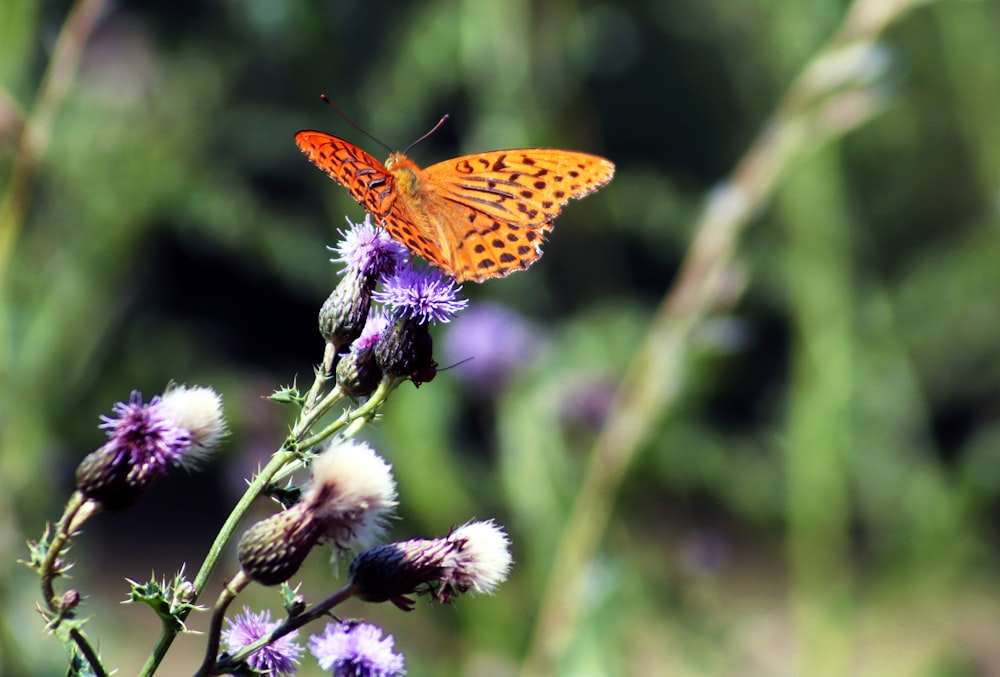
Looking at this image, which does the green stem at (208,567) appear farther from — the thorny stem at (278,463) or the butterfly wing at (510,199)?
the butterfly wing at (510,199)

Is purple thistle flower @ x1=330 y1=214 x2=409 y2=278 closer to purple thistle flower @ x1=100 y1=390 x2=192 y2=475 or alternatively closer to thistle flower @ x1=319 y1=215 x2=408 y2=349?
thistle flower @ x1=319 y1=215 x2=408 y2=349

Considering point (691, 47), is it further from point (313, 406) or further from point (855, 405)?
point (313, 406)

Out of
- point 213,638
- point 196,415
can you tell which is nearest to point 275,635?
point 213,638

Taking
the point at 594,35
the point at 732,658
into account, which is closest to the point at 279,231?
the point at 594,35

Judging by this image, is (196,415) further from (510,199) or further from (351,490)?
(510,199)

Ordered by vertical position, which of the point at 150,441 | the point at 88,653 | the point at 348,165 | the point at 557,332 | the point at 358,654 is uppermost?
the point at 557,332

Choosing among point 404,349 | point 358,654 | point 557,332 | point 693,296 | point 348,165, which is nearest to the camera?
point 358,654

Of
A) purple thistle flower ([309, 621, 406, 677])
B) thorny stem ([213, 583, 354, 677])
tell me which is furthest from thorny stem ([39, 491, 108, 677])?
purple thistle flower ([309, 621, 406, 677])
